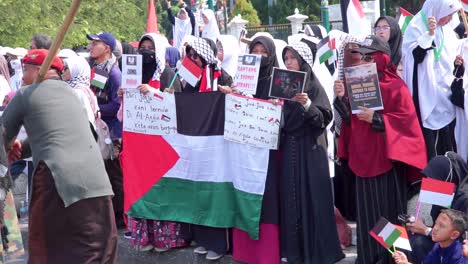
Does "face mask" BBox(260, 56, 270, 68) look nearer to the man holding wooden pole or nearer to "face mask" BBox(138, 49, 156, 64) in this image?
"face mask" BBox(138, 49, 156, 64)

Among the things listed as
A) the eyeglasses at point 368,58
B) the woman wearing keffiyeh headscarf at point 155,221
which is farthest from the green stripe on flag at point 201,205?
the eyeglasses at point 368,58

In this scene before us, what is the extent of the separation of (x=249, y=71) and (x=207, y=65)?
2.66ft

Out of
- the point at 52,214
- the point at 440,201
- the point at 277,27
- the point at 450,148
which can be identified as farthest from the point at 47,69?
the point at 277,27

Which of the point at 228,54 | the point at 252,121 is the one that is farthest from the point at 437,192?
the point at 228,54

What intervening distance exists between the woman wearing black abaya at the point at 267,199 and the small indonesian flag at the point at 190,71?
2.04 ft

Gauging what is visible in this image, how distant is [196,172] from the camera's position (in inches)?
297

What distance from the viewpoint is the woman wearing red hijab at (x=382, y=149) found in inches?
253

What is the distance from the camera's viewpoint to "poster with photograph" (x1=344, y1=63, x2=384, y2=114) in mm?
6238

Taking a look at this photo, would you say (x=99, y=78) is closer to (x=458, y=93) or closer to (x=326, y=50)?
(x=326, y=50)

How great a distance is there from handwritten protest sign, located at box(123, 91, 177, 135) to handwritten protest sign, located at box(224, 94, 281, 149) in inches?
25.9

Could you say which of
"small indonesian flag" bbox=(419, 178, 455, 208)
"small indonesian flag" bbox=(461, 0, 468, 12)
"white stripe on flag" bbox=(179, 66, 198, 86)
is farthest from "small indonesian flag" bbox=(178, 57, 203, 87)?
"small indonesian flag" bbox=(419, 178, 455, 208)

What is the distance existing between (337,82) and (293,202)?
1004mm

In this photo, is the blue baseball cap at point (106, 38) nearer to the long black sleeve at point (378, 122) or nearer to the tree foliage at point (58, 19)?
the long black sleeve at point (378, 122)

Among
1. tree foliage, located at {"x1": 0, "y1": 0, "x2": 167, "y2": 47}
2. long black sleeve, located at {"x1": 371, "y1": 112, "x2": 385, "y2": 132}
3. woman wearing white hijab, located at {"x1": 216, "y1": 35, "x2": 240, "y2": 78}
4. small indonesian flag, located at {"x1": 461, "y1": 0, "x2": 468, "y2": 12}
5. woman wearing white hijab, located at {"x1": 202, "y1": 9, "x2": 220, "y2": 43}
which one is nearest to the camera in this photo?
long black sleeve, located at {"x1": 371, "y1": 112, "x2": 385, "y2": 132}
